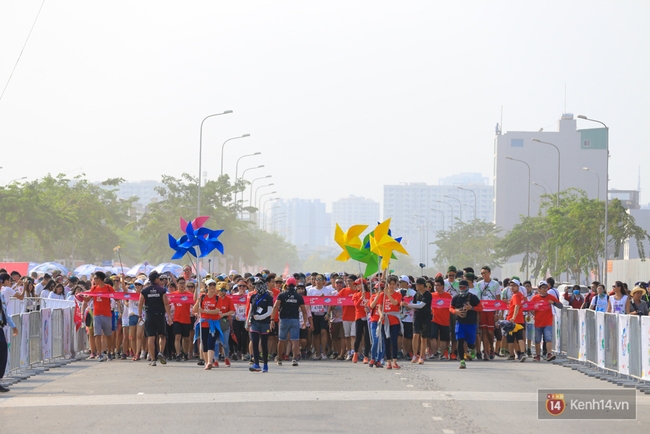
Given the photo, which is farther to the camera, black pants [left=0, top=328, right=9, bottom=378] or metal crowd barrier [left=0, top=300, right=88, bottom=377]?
metal crowd barrier [left=0, top=300, right=88, bottom=377]

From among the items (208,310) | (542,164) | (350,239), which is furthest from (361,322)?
(542,164)

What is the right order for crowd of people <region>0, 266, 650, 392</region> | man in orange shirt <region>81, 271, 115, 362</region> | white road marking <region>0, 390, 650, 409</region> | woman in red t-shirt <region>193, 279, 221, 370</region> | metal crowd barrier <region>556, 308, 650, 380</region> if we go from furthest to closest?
1. man in orange shirt <region>81, 271, 115, 362</region>
2. woman in red t-shirt <region>193, 279, 221, 370</region>
3. crowd of people <region>0, 266, 650, 392</region>
4. metal crowd barrier <region>556, 308, 650, 380</region>
5. white road marking <region>0, 390, 650, 409</region>

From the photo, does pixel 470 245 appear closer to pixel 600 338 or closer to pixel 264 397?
pixel 600 338

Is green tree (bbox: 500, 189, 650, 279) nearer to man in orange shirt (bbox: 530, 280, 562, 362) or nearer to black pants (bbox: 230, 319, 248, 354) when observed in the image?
man in orange shirt (bbox: 530, 280, 562, 362)

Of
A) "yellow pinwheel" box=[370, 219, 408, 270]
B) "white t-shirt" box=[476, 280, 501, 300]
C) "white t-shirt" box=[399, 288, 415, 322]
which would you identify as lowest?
"white t-shirt" box=[399, 288, 415, 322]

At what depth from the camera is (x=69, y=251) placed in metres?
71.1

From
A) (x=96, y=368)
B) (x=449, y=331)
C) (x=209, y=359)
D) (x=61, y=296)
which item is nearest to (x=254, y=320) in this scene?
(x=209, y=359)

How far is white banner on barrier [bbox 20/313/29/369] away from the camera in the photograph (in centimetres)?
1797

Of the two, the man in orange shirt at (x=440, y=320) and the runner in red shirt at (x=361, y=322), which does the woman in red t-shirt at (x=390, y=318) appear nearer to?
the runner in red shirt at (x=361, y=322)

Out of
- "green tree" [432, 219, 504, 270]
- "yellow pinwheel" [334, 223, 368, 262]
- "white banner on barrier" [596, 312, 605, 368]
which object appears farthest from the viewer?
"green tree" [432, 219, 504, 270]

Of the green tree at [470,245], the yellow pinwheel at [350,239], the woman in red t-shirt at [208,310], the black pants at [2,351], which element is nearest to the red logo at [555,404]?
the yellow pinwheel at [350,239]

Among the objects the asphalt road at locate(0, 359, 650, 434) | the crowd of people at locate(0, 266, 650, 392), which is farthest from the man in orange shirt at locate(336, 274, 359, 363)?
the asphalt road at locate(0, 359, 650, 434)

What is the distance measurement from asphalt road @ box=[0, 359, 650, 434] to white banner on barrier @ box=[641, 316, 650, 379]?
20.2 inches

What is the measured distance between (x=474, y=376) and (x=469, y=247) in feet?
292
